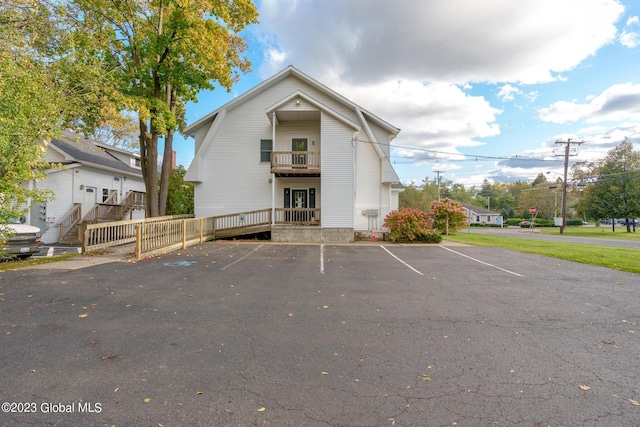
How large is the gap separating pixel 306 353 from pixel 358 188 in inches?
605

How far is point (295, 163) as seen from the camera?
695 inches

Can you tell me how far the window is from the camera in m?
18.3

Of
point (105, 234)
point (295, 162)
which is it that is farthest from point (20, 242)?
point (295, 162)

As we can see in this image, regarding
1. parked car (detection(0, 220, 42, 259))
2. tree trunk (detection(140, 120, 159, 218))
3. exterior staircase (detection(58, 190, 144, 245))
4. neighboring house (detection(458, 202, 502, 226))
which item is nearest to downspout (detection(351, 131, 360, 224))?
tree trunk (detection(140, 120, 159, 218))

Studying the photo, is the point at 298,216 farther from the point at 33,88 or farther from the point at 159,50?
the point at 33,88

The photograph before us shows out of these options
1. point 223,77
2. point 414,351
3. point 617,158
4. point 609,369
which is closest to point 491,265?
point 609,369

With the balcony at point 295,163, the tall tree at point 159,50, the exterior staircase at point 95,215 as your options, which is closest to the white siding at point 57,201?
the exterior staircase at point 95,215

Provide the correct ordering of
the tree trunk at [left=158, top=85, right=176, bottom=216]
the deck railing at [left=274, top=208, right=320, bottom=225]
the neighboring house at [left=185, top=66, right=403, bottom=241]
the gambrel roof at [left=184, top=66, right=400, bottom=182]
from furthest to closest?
the gambrel roof at [left=184, top=66, right=400, bottom=182], the deck railing at [left=274, top=208, right=320, bottom=225], the neighboring house at [left=185, top=66, right=403, bottom=241], the tree trunk at [left=158, top=85, right=176, bottom=216]

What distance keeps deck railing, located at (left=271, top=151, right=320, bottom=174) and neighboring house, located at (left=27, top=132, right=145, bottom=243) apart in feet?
30.7

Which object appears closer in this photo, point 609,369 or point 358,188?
point 609,369

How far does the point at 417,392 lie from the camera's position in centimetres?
286

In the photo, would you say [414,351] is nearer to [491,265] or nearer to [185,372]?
[185,372]

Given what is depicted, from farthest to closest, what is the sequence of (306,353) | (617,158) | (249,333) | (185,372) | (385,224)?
(617,158) < (385,224) < (249,333) < (306,353) < (185,372)

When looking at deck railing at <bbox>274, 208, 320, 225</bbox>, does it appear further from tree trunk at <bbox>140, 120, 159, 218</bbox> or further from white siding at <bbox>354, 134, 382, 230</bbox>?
tree trunk at <bbox>140, 120, 159, 218</bbox>
